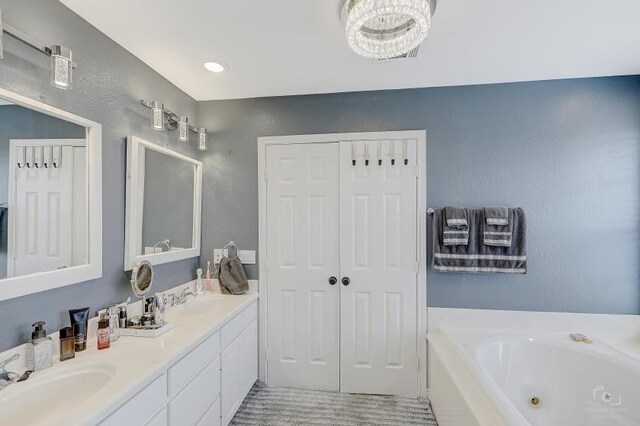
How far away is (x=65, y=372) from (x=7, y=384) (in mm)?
174

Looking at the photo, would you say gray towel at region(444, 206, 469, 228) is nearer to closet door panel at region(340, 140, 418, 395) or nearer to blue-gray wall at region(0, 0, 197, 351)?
closet door panel at region(340, 140, 418, 395)

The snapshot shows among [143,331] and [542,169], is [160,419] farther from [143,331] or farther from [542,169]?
[542,169]

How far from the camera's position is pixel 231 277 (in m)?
2.52

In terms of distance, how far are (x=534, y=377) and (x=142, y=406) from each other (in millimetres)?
2342

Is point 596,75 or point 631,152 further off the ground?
point 596,75

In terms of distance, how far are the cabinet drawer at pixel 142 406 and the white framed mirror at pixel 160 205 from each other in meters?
0.78

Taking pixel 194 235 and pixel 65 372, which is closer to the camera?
pixel 65 372

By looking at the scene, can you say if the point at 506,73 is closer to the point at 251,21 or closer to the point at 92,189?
the point at 251,21

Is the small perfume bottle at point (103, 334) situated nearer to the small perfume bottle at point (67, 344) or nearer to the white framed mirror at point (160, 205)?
the small perfume bottle at point (67, 344)

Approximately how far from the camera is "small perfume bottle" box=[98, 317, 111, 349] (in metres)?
1.51

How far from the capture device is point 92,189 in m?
1.62

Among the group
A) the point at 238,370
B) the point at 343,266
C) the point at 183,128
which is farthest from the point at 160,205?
the point at 343,266

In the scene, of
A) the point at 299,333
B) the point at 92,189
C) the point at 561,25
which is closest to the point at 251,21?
the point at 92,189

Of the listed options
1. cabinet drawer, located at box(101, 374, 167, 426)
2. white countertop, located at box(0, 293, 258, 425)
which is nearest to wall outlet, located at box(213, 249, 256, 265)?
white countertop, located at box(0, 293, 258, 425)
